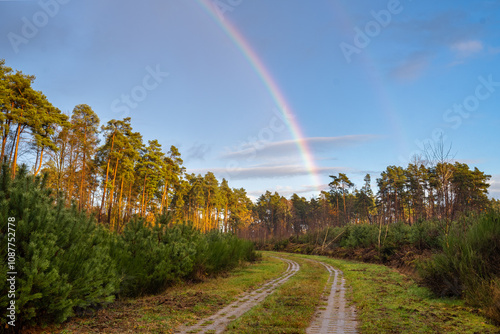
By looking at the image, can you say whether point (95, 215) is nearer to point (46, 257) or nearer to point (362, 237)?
A: point (46, 257)

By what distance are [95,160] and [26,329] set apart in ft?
113

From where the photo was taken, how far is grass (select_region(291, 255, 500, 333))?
226 inches

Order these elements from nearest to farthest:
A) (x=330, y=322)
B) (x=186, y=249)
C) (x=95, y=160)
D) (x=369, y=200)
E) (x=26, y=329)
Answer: (x=26, y=329) → (x=330, y=322) → (x=186, y=249) → (x=95, y=160) → (x=369, y=200)

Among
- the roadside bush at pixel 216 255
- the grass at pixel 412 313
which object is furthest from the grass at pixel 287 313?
the roadside bush at pixel 216 255

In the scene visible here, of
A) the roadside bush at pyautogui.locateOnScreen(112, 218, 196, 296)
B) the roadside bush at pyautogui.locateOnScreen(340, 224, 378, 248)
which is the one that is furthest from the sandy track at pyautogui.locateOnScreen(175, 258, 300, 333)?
the roadside bush at pyautogui.locateOnScreen(340, 224, 378, 248)

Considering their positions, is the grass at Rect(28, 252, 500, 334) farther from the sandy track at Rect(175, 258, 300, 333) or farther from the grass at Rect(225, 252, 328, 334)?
the sandy track at Rect(175, 258, 300, 333)

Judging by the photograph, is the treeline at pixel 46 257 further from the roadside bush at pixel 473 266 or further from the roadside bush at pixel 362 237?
the roadside bush at pixel 362 237

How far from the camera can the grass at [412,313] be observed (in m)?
5.73

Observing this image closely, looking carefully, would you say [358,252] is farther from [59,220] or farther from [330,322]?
[59,220]

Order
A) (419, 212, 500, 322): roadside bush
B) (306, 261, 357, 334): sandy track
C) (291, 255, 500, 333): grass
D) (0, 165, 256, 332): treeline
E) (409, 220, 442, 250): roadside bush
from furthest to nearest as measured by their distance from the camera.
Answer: (409, 220, 442, 250): roadside bush < (419, 212, 500, 322): roadside bush < (306, 261, 357, 334): sandy track < (291, 255, 500, 333): grass < (0, 165, 256, 332): treeline

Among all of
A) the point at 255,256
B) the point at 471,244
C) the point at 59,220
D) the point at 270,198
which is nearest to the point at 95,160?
the point at 255,256

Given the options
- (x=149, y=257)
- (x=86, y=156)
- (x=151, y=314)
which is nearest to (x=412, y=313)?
(x=151, y=314)

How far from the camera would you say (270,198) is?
93.0 meters

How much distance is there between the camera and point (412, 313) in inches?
276
